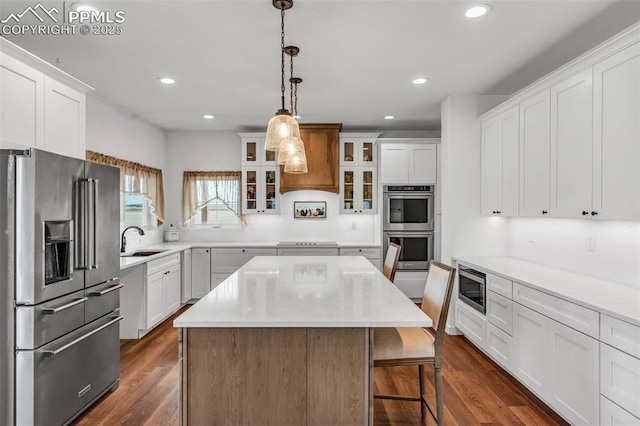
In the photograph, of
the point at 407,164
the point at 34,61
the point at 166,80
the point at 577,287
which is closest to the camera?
the point at 34,61

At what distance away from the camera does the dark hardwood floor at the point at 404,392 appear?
2.43m

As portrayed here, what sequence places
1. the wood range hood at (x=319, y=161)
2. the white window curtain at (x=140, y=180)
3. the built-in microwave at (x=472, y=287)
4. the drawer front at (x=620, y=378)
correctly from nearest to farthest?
the drawer front at (x=620, y=378)
the built-in microwave at (x=472, y=287)
the white window curtain at (x=140, y=180)
the wood range hood at (x=319, y=161)

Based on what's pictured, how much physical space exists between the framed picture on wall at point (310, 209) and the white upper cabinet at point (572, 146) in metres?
3.41

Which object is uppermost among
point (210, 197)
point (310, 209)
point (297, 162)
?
point (297, 162)

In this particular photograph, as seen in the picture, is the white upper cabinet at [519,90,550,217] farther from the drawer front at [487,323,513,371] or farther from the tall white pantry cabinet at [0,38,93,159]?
the tall white pantry cabinet at [0,38,93,159]

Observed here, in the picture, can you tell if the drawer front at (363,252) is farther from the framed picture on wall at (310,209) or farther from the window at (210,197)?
the window at (210,197)

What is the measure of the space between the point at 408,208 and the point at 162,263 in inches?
130

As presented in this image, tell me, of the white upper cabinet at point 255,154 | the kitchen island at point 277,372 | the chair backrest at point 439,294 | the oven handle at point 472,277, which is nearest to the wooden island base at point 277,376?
the kitchen island at point 277,372

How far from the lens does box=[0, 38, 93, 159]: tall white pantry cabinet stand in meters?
2.15

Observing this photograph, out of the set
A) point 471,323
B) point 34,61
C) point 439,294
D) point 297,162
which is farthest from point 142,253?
point 471,323

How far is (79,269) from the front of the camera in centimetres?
239

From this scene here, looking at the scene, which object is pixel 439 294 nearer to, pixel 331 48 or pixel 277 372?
pixel 277 372

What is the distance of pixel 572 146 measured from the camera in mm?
2617

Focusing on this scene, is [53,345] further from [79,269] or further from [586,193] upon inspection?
[586,193]
